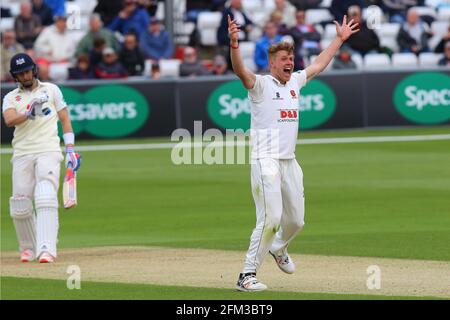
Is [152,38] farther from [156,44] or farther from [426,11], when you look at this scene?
[426,11]

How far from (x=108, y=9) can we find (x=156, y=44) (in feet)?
5.39

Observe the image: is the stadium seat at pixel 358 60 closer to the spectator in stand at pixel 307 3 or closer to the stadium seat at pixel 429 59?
the stadium seat at pixel 429 59

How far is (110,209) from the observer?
56.7ft

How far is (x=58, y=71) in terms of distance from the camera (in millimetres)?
25812

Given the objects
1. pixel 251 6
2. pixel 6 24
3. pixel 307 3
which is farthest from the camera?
pixel 307 3

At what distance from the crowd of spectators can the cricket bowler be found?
47.0 ft

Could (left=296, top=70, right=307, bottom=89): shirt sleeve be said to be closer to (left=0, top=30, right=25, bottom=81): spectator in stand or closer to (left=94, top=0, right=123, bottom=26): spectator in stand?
(left=0, top=30, right=25, bottom=81): spectator in stand

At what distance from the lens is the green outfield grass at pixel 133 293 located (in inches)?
395

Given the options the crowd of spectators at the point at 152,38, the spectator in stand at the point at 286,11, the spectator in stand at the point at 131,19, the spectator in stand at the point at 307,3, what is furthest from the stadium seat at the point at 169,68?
the spectator in stand at the point at 307,3

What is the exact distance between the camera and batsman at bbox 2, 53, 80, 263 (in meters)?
12.8

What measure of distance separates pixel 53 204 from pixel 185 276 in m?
2.03

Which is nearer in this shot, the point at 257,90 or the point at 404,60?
the point at 257,90

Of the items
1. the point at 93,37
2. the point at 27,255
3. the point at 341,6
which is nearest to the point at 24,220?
the point at 27,255
